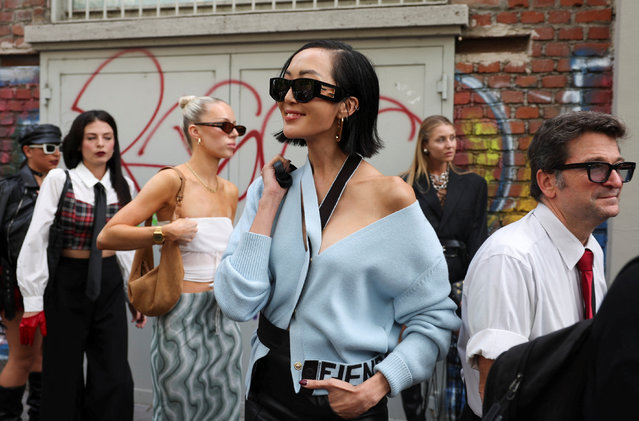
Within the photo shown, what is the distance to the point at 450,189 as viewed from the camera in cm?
471

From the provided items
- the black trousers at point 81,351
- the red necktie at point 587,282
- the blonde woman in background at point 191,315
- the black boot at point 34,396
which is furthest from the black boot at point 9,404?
the red necktie at point 587,282

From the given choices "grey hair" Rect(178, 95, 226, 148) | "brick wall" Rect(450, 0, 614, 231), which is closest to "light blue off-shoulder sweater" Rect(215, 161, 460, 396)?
"grey hair" Rect(178, 95, 226, 148)

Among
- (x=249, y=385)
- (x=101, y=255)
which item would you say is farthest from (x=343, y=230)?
(x=101, y=255)

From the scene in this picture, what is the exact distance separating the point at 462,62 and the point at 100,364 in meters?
3.26

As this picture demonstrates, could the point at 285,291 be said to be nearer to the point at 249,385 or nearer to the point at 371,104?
the point at 249,385

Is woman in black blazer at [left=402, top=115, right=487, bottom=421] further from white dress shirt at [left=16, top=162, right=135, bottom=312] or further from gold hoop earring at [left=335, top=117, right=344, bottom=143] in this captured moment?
gold hoop earring at [left=335, top=117, right=344, bottom=143]

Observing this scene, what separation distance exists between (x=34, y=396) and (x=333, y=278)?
376 cm

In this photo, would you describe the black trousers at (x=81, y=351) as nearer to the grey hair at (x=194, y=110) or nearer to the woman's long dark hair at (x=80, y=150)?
the woman's long dark hair at (x=80, y=150)

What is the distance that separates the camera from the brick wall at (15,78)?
611 cm

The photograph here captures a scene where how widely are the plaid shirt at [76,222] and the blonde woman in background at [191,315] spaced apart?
78cm

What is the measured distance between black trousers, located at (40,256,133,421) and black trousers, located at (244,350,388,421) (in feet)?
8.13

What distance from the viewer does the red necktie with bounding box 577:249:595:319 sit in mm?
2104

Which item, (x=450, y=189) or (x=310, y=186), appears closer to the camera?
(x=310, y=186)

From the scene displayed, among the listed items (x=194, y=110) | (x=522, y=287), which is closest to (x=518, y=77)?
(x=194, y=110)
